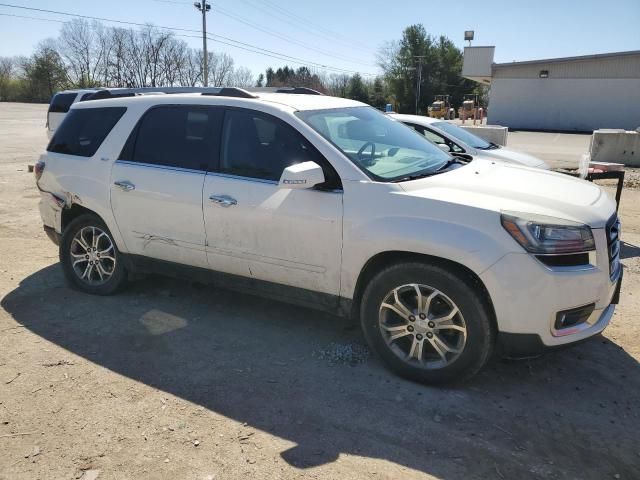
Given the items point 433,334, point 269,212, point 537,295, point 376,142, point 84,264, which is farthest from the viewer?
point 84,264

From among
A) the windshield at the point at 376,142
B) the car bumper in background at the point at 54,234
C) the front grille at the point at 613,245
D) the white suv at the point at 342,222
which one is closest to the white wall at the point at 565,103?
the windshield at the point at 376,142

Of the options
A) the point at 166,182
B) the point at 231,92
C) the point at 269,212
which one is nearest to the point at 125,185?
the point at 166,182

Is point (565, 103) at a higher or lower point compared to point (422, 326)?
higher

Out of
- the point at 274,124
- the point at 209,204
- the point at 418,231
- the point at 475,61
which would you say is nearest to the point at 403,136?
the point at 274,124

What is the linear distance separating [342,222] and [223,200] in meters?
0.99

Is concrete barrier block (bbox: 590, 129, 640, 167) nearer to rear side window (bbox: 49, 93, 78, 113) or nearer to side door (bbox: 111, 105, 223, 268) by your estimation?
side door (bbox: 111, 105, 223, 268)

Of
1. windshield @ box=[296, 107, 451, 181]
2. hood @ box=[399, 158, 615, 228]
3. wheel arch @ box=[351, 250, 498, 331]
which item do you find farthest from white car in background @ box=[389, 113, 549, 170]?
wheel arch @ box=[351, 250, 498, 331]

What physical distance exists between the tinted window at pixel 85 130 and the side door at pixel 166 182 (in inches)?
14.2

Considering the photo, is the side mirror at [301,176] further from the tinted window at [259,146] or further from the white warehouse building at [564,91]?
the white warehouse building at [564,91]

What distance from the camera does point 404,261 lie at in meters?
3.26

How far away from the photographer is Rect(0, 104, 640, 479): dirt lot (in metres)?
2.65

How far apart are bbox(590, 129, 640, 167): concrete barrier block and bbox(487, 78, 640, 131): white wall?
21030 millimetres

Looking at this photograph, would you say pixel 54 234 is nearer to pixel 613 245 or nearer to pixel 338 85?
pixel 613 245

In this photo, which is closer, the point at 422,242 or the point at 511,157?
the point at 422,242
